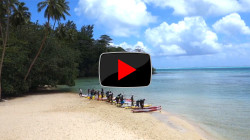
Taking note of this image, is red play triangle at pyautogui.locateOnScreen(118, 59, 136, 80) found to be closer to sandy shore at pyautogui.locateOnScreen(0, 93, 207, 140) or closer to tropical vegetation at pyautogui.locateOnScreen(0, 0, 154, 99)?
sandy shore at pyautogui.locateOnScreen(0, 93, 207, 140)

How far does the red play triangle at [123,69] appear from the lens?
61.6 inches

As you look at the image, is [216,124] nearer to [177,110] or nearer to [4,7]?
[177,110]

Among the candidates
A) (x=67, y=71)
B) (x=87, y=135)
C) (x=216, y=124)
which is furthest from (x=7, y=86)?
(x=216, y=124)

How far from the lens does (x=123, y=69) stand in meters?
1.56

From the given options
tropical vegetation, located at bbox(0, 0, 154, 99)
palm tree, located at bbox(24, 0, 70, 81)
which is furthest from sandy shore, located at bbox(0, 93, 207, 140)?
palm tree, located at bbox(24, 0, 70, 81)

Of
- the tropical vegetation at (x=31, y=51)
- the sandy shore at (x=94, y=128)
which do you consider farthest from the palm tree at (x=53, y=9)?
the sandy shore at (x=94, y=128)

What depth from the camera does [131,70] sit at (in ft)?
5.21

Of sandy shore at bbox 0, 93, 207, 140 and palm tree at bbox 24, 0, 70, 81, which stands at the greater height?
palm tree at bbox 24, 0, 70, 81

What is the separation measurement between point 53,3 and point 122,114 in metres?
14.4
